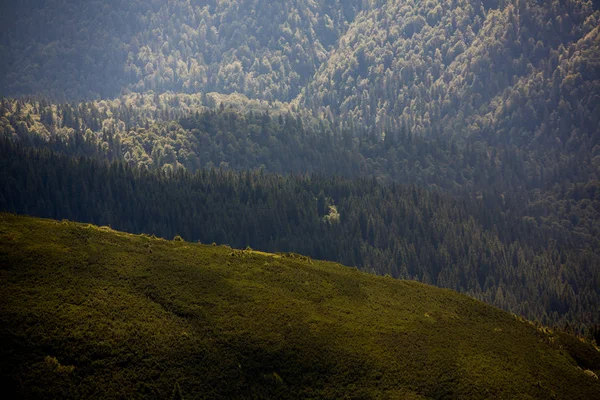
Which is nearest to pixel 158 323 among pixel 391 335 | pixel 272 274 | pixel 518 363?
pixel 272 274

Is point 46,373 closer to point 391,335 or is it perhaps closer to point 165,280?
point 165,280

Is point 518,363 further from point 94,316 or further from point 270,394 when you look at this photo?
point 94,316

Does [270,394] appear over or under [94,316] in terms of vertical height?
under

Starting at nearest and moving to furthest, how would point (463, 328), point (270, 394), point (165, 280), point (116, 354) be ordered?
point (116, 354) < point (270, 394) < point (165, 280) < point (463, 328)

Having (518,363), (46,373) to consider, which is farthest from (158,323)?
(518,363)

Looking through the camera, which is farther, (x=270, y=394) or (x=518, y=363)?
(x=518, y=363)

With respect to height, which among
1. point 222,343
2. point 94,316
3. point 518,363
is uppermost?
point 94,316

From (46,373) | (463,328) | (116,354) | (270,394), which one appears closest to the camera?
(46,373)
